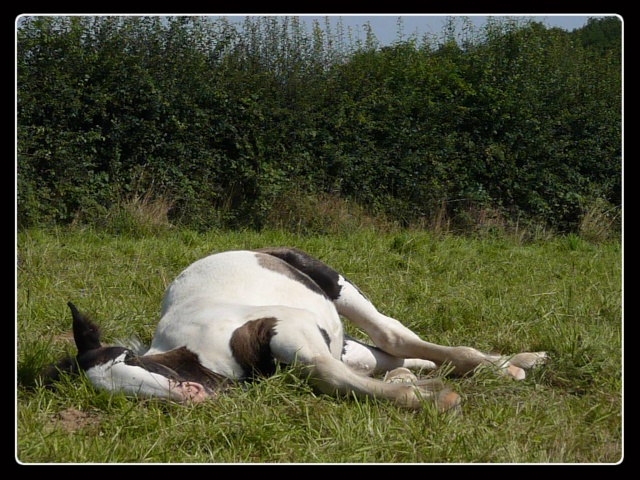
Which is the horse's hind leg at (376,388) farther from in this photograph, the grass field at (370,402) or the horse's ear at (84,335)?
the horse's ear at (84,335)

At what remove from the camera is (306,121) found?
10.3 m

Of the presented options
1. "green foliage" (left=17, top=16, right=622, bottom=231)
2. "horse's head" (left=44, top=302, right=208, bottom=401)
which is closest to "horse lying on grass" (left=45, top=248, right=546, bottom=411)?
"horse's head" (left=44, top=302, right=208, bottom=401)

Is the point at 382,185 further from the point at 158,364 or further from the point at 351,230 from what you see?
the point at 158,364

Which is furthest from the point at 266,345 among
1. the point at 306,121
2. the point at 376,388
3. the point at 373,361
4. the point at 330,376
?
the point at 306,121

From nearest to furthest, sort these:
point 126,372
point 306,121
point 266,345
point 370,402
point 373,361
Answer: point 126,372
point 370,402
point 266,345
point 373,361
point 306,121

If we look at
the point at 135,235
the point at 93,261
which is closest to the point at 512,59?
the point at 135,235

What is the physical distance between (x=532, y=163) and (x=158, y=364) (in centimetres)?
863

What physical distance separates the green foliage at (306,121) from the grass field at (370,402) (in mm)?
A: 2703

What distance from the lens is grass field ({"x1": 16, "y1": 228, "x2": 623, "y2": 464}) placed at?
3.07 meters

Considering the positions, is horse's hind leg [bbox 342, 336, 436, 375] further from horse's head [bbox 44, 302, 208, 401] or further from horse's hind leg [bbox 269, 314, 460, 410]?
horse's head [bbox 44, 302, 208, 401]

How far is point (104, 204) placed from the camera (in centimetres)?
952

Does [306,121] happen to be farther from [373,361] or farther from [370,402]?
[370,402]

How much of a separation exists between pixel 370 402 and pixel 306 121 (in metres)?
7.33
